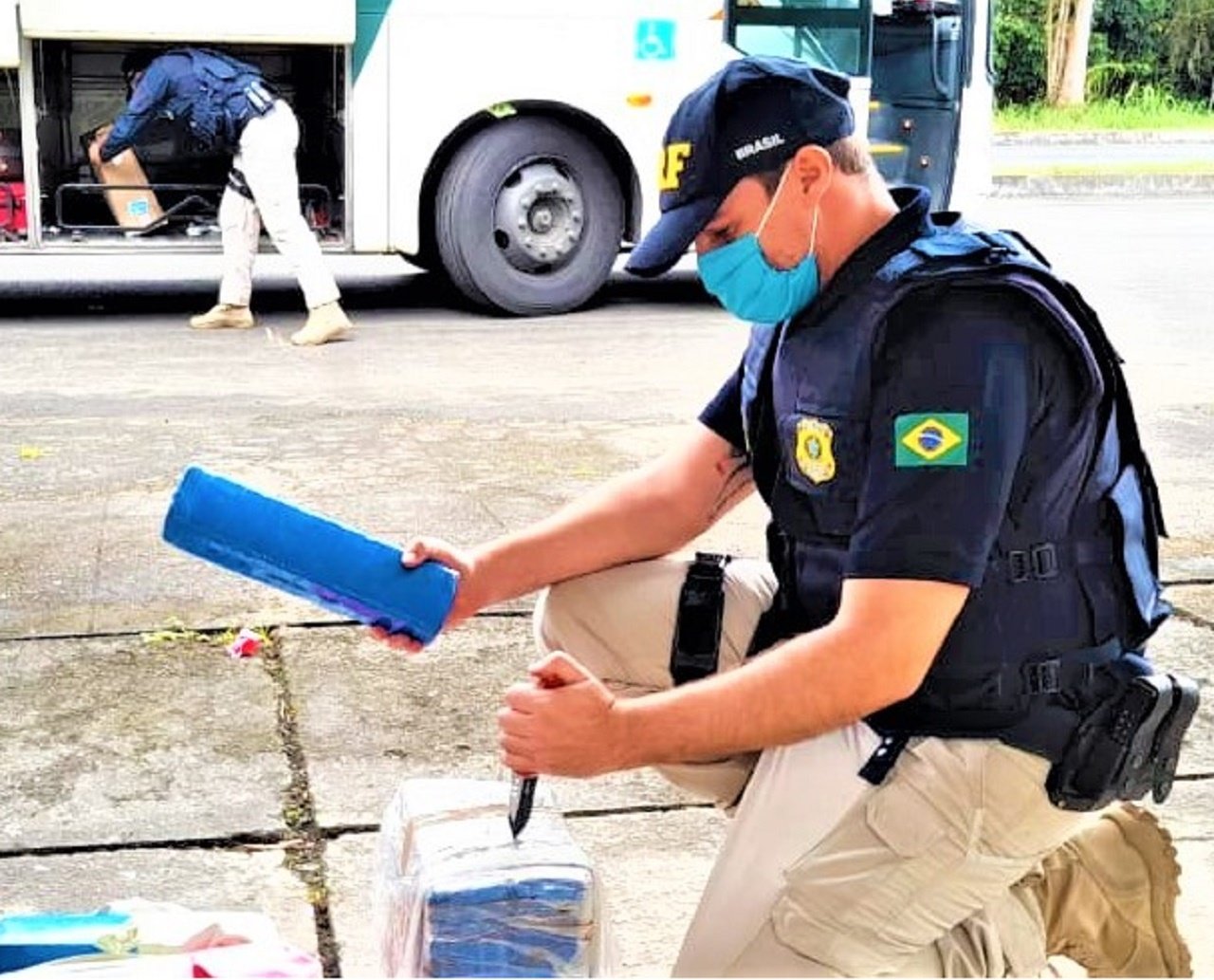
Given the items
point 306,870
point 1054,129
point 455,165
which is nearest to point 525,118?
point 455,165

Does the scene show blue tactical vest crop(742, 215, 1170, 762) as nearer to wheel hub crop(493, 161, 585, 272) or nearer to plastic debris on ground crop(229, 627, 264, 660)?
plastic debris on ground crop(229, 627, 264, 660)

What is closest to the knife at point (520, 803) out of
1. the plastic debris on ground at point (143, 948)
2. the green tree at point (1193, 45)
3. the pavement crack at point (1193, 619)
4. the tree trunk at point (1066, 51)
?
the plastic debris on ground at point (143, 948)

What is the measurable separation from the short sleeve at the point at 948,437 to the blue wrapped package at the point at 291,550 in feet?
1.88

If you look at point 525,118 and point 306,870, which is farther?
point 525,118

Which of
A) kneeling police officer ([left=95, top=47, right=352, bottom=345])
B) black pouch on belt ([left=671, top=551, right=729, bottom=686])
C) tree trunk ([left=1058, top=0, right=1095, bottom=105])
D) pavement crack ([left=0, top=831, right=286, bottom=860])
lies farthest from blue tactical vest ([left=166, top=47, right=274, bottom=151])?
tree trunk ([left=1058, top=0, right=1095, bottom=105])

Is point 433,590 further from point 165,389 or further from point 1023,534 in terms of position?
point 165,389

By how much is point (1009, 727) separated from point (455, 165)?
6.87 metres

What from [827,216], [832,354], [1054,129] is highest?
[827,216]

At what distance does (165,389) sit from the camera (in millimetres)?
6953

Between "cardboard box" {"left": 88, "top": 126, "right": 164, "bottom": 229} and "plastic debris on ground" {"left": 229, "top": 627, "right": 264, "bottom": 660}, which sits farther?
"cardboard box" {"left": 88, "top": 126, "right": 164, "bottom": 229}

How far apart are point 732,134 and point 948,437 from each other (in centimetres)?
46

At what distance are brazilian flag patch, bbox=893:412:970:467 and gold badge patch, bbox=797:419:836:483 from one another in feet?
0.48

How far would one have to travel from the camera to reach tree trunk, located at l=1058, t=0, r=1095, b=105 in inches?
1055

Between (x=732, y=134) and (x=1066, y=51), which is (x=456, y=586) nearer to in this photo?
(x=732, y=134)
